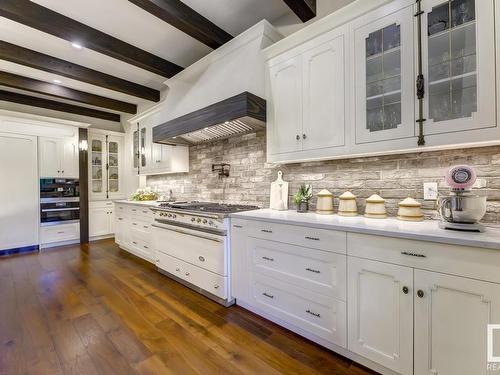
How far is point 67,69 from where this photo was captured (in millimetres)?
3250

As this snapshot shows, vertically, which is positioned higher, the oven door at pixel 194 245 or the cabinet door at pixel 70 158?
the cabinet door at pixel 70 158

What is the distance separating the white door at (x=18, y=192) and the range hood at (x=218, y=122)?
2672 mm

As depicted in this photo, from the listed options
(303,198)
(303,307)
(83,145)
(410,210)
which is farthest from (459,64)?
(83,145)

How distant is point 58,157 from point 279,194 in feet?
14.5

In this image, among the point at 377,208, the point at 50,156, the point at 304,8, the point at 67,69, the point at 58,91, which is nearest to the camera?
the point at 377,208

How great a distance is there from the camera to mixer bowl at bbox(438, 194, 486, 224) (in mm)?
1260

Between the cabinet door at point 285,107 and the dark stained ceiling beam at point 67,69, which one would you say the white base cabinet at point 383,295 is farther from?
the dark stained ceiling beam at point 67,69

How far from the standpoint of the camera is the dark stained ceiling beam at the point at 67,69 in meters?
2.84

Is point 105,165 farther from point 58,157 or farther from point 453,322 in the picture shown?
point 453,322

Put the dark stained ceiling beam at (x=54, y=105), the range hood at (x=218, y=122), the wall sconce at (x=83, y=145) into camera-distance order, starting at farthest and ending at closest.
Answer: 1. the wall sconce at (x=83, y=145)
2. the dark stained ceiling beam at (x=54, y=105)
3. the range hood at (x=218, y=122)

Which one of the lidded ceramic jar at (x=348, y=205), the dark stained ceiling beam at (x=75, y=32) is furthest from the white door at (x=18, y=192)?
the lidded ceramic jar at (x=348, y=205)

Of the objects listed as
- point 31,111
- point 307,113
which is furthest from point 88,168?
point 307,113

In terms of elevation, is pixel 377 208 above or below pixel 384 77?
below

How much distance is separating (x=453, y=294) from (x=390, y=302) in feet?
0.99
